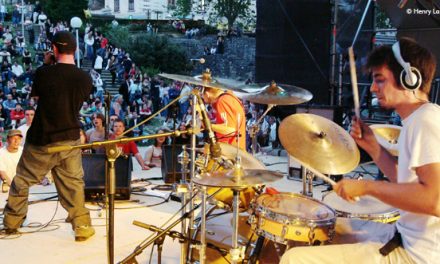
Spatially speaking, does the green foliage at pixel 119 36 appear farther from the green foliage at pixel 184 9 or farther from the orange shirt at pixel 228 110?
the orange shirt at pixel 228 110

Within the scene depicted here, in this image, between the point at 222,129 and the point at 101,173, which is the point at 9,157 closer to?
the point at 101,173

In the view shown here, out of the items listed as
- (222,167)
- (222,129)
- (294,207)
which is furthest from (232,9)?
(294,207)

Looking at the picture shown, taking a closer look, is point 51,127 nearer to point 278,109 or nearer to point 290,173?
point 290,173

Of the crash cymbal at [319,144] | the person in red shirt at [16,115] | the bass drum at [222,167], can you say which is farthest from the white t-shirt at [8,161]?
the person in red shirt at [16,115]

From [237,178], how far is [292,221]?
38 cm

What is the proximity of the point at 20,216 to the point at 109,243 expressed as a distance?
2.30 m

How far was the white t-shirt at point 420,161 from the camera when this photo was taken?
2000 mm

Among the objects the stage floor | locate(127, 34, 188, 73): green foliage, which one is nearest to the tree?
locate(127, 34, 188, 73): green foliage

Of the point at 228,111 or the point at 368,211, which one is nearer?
the point at 368,211

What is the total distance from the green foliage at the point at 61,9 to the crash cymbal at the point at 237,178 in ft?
117

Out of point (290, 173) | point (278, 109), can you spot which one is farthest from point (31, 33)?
→ point (290, 173)

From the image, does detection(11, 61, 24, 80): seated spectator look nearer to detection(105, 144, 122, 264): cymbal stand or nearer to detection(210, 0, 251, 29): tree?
detection(105, 144, 122, 264): cymbal stand

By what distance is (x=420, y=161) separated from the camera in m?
2.00

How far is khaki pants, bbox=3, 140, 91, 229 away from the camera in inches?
172
